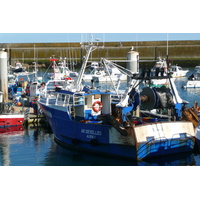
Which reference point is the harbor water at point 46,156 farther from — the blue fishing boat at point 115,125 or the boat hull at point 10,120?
the boat hull at point 10,120

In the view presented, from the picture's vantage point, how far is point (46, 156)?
22.7 meters

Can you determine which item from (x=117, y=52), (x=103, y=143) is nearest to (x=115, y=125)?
(x=103, y=143)

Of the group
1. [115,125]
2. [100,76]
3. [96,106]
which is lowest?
[115,125]

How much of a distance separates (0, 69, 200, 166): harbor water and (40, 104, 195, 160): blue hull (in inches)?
11.4

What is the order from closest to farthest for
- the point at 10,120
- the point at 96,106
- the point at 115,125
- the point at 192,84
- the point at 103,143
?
1. the point at 115,125
2. the point at 103,143
3. the point at 96,106
4. the point at 10,120
5. the point at 192,84

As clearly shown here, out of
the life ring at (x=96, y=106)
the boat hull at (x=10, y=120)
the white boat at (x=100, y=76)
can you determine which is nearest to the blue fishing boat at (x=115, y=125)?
the life ring at (x=96, y=106)

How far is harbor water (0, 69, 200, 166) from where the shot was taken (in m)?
21.2

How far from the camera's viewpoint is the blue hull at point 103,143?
2079 centimetres

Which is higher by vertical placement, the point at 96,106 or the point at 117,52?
the point at 117,52

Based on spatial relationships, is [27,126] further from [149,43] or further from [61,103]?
[149,43]

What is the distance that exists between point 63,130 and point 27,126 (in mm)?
6073

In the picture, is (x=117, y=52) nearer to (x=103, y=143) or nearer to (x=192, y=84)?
(x=192, y=84)

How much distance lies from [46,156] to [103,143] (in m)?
2.84

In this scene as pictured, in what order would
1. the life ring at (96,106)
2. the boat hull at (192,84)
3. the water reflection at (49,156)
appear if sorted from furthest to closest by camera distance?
the boat hull at (192,84), the life ring at (96,106), the water reflection at (49,156)
